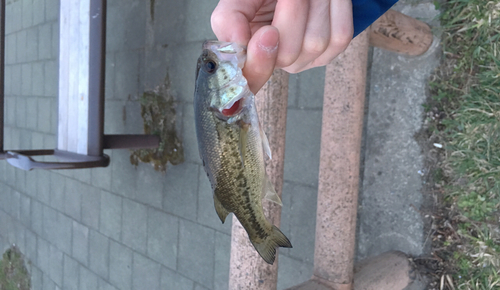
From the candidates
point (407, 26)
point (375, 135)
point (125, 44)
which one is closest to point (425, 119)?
point (375, 135)

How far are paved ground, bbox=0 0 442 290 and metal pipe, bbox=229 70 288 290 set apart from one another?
3.71ft

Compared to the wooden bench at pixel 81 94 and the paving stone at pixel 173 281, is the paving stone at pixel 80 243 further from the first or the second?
the wooden bench at pixel 81 94

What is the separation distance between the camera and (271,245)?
1.33 metres

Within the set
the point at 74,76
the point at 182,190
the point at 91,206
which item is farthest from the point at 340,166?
the point at 91,206

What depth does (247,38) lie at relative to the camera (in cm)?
108

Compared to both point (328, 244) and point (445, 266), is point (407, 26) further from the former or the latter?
point (445, 266)

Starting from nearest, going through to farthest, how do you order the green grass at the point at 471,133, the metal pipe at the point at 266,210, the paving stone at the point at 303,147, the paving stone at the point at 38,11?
the metal pipe at the point at 266,210, the green grass at the point at 471,133, the paving stone at the point at 303,147, the paving stone at the point at 38,11

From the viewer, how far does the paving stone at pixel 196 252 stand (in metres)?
3.61

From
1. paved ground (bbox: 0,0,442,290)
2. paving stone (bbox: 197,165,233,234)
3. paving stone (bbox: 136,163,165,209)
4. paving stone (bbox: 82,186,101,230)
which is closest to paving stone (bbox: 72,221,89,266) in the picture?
paved ground (bbox: 0,0,442,290)

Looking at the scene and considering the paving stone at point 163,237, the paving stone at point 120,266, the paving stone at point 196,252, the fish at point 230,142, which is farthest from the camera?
the paving stone at point 120,266

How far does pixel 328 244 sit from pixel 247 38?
56.0 inches

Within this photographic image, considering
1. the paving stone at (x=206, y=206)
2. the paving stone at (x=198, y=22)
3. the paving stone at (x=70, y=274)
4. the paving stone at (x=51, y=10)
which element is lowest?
the paving stone at (x=70, y=274)

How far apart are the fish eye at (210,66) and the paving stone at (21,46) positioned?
19.3ft

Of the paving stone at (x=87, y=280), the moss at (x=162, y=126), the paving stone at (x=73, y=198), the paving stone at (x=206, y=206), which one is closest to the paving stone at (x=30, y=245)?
the paving stone at (x=73, y=198)
